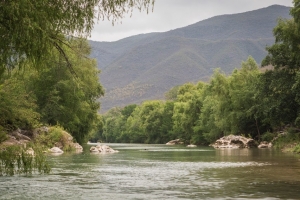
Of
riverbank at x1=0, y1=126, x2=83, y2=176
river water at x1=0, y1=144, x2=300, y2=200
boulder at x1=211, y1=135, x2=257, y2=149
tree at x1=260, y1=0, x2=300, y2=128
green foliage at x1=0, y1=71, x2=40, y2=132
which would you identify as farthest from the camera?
boulder at x1=211, y1=135, x2=257, y2=149

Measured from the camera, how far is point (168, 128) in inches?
5290

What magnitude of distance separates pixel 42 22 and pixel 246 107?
72716mm

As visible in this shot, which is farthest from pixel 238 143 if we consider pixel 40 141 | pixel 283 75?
pixel 40 141

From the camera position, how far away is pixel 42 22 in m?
10.6

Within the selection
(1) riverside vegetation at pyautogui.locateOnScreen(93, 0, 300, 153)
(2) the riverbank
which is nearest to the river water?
(2) the riverbank

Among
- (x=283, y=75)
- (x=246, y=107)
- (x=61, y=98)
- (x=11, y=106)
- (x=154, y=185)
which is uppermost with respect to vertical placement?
(x=283, y=75)

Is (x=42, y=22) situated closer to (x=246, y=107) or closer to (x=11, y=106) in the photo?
(x=11, y=106)

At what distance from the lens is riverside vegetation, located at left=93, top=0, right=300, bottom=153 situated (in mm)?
56562

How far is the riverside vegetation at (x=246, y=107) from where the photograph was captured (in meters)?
56.6

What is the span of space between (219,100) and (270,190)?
70.6m

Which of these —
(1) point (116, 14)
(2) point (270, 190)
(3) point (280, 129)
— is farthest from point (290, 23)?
(1) point (116, 14)

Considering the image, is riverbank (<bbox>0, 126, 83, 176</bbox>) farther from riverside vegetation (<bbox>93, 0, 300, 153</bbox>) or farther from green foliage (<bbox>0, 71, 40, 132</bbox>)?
riverside vegetation (<bbox>93, 0, 300, 153</bbox>)

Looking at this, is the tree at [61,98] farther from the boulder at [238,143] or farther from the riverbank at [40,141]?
the boulder at [238,143]

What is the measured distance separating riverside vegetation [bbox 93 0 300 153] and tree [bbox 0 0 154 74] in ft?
134
